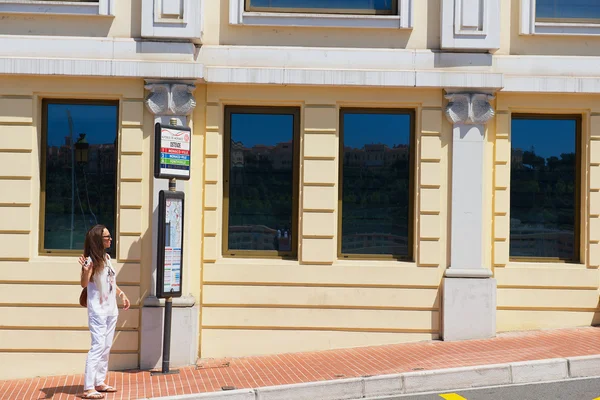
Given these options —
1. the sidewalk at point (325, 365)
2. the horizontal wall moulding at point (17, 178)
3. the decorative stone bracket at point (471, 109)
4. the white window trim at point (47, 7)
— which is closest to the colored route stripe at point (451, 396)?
the sidewalk at point (325, 365)

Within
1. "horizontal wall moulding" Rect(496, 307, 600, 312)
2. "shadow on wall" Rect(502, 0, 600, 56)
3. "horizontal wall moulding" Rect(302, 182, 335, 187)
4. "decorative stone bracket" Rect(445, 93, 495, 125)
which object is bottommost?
"horizontal wall moulding" Rect(496, 307, 600, 312)

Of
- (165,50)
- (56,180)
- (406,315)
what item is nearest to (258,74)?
(165,50)

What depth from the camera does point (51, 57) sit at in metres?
11.2

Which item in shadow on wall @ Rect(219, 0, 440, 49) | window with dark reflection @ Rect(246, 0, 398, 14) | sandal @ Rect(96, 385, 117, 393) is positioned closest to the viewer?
sandal @ Rect(96, 385, 117, 393)

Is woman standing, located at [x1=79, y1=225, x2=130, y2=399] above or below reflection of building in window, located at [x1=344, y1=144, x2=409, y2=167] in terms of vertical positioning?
below

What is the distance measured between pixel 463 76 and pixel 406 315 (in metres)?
3.47

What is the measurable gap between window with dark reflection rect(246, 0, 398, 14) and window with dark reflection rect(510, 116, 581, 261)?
8.39 ft

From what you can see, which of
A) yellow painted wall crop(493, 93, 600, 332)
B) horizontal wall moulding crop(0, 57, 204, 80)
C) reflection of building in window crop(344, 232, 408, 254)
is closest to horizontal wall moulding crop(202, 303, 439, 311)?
reflection of building in window crop(344, 232, 408, 254)

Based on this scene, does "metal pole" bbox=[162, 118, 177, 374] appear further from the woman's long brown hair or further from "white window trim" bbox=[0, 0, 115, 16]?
"white window trim" bbox=[0, 0, 115, 16]

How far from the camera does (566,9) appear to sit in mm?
11906

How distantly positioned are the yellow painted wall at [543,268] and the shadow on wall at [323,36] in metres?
1.53

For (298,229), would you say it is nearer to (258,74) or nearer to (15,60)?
(258,74)

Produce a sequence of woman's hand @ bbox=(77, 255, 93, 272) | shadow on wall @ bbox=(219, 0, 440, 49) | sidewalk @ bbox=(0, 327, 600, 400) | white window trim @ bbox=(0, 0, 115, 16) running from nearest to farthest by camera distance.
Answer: woman's hand @ bbox=(77, 255, 93, 272) < sidewalk @ bbox=(0, 327, 600, 400) < white window trim @ bbox=(0, 0, 115, 16) < shadow on wall @ bbox=(219, 0, 440, 49)

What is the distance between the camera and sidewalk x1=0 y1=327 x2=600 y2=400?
9742mm
